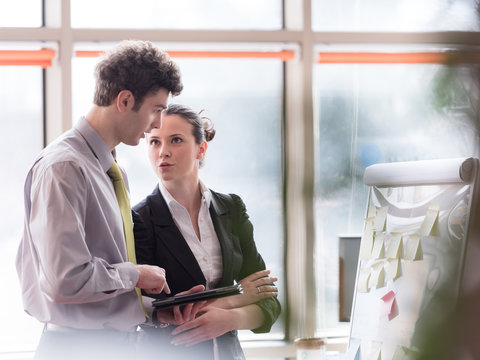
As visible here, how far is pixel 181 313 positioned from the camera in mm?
1768

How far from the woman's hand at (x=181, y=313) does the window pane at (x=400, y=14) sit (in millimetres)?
1427

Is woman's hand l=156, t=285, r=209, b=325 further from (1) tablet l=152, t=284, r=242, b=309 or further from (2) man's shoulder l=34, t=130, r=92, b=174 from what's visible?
Answer: (2) man's shoulder l=34, t=130, r=92, b=174

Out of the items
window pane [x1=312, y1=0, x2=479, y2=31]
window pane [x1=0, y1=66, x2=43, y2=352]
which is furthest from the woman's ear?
window pane [x1=312, y1=0, x2=479, y2=31]

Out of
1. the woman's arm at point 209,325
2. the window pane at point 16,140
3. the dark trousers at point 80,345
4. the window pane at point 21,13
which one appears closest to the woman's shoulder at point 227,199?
the woman's arm at point 209,325

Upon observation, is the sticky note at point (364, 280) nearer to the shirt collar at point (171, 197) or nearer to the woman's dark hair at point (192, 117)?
the shirt collar at point (171, 197)

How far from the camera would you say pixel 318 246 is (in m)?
0.30

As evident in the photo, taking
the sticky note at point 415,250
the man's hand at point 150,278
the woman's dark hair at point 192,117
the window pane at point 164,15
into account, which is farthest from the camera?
the window pane at point 164,15

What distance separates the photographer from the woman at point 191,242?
71.8 inches

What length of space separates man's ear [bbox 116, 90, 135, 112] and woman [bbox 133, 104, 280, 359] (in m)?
0.35

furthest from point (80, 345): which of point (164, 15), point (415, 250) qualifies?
point (164, 15)

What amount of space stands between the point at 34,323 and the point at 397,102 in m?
3.28

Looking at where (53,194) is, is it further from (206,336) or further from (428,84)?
(428,84)

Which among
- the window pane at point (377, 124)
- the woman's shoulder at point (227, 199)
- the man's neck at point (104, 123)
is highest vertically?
the man's neck at point (104, 123)

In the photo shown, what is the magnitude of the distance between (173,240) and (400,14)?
166 centimetres
